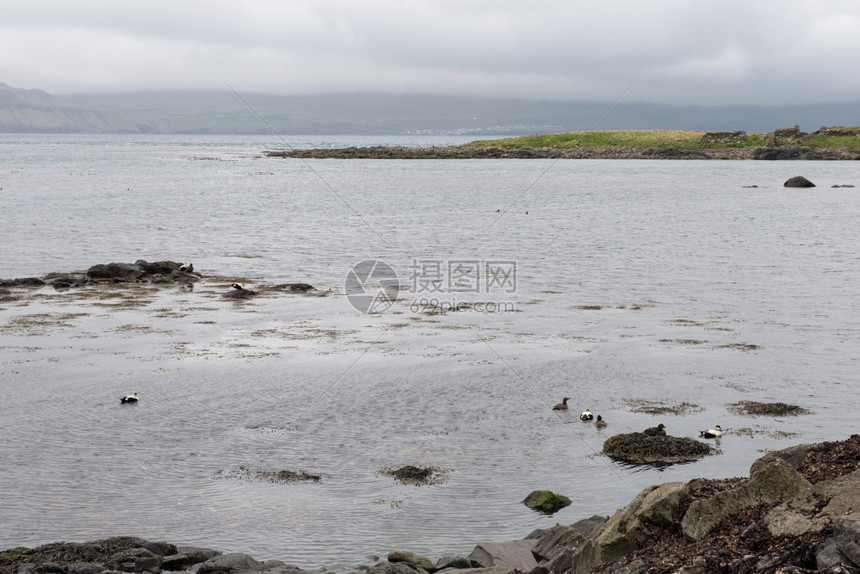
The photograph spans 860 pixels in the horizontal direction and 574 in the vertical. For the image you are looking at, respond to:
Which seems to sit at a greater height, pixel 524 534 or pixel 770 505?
pixel 770 505

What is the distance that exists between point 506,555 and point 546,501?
97.0 inches

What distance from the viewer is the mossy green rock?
15.0 meters

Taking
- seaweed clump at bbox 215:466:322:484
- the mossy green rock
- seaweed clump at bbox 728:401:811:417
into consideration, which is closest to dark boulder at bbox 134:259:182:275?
seaweed clump at bbox 215:466:322:484

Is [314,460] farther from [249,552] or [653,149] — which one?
[653,149]

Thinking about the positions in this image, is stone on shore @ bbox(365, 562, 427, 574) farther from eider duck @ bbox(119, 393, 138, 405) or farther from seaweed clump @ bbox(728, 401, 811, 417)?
seaweed clump @ bbox(728, 401, 811, 417)

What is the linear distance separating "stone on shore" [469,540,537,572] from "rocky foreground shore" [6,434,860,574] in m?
0.02

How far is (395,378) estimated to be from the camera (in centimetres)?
2327

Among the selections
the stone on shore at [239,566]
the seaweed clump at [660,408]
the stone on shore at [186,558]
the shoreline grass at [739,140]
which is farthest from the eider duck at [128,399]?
the shoreline grass at [739,140]

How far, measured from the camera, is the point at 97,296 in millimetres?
34844

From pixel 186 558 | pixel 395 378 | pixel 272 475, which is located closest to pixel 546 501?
pixel 272 475

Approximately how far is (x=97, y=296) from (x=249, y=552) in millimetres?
24364

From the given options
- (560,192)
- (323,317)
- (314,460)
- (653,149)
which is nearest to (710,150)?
(653,149)

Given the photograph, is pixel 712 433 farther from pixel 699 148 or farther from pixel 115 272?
pixel 699 148

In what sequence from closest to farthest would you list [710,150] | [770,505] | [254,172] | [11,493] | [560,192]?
[770,505] < [11,493] < [560,192] < [254,172] < [710,150]
